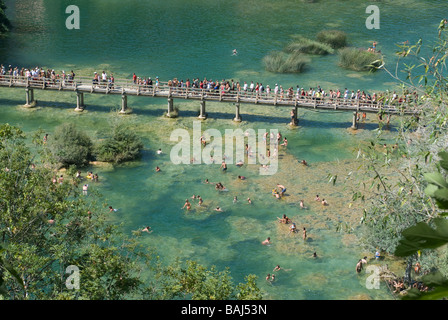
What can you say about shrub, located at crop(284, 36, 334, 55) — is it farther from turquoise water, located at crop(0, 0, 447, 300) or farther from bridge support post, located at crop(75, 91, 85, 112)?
bridge support post, located at crop(75, 91, 85, 112)

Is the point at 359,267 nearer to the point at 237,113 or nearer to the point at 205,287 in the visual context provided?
the point at 205,287

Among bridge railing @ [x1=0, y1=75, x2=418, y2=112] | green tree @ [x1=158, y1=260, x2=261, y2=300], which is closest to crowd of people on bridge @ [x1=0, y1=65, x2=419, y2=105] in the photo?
bridge railing @ [x1=0, y1=75, x2=418, y2=112]

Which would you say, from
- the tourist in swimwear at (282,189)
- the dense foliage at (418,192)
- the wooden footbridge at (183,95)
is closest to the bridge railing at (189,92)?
the wooden footbridge at (183,95)

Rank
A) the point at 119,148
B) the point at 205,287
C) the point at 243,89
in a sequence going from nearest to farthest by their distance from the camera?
the point at 205,287
the point at 119,148
the point at 243,89

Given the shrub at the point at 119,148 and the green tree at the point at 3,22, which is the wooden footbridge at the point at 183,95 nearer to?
the shrub at the point at 119,148

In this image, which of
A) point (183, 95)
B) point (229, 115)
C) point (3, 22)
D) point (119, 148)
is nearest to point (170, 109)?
point (183, 95)
